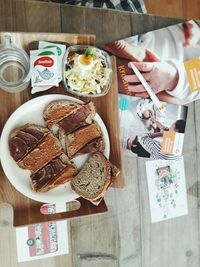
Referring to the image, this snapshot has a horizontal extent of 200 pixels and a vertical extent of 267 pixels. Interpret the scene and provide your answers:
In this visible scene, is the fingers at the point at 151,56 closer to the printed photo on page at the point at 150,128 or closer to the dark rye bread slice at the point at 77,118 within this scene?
the printed photo on page at the point at 150,128

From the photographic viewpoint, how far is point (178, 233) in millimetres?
1212

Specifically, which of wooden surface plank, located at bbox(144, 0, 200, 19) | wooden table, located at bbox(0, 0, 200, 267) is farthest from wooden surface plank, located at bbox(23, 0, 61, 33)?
wooden surface plank, located at bbox(144, 0, 200, 19)

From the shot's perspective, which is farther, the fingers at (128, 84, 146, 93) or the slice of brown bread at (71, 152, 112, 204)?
the fingers at (128, 84, 146, 93)

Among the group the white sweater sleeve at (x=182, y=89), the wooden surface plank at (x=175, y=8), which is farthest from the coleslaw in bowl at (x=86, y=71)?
the wooden surface plank at (x=175, y=8)

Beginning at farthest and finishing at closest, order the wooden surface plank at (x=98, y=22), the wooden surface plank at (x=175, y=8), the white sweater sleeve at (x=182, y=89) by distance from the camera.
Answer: the wooden surface plank at (x=175, y=8)
the white sweater sleeve at (x=182, y=89)
the wooden surface plank at (x=98, y=22)

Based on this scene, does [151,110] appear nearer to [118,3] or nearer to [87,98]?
[87,98]

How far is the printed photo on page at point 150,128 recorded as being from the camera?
1145 mm

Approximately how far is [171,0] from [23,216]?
1110mm

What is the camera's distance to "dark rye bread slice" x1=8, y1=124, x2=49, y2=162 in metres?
0.95

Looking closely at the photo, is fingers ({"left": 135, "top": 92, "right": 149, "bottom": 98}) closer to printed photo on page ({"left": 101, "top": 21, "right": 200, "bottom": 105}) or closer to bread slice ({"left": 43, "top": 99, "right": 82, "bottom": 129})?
printed photo on page ({"left": 101, "top": 21, "right": 200, "bottom": 105})

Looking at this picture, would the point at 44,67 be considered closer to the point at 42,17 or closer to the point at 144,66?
the point at 42,17

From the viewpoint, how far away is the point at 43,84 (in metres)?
0.98

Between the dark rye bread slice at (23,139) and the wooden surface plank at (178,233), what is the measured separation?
1.17ft

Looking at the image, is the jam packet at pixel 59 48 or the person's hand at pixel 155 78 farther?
the person's hand at pixel 155 78
